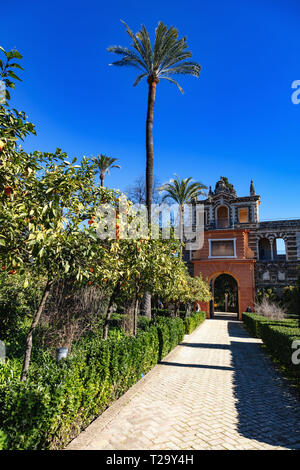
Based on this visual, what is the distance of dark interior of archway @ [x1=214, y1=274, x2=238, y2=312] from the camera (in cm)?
4094

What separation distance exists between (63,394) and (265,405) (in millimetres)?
4727

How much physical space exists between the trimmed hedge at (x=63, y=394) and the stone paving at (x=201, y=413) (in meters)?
0.30

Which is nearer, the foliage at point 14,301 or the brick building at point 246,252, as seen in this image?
the foliage at point 14,301

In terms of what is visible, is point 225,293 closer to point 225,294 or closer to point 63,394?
point 225,294

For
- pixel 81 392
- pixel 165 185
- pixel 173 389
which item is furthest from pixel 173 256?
pixel 165 185

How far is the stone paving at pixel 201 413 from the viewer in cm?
450

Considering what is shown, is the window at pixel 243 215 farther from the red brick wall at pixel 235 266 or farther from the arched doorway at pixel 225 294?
the arched doorway at pixel 225 294

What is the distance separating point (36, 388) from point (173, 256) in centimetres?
664

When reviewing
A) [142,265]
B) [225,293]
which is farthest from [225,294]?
[142,265]

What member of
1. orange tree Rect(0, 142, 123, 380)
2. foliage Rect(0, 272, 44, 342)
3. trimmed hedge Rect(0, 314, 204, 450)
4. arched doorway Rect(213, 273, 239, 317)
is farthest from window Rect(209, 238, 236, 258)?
orange tree Rect(0, 142, 123, 380)

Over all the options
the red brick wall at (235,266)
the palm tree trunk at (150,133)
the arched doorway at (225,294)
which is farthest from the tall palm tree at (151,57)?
the arched doorway at (225,294)

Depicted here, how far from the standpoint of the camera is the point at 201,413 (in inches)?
229

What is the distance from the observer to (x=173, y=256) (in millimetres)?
9883

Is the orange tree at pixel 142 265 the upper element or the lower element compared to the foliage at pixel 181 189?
lower
